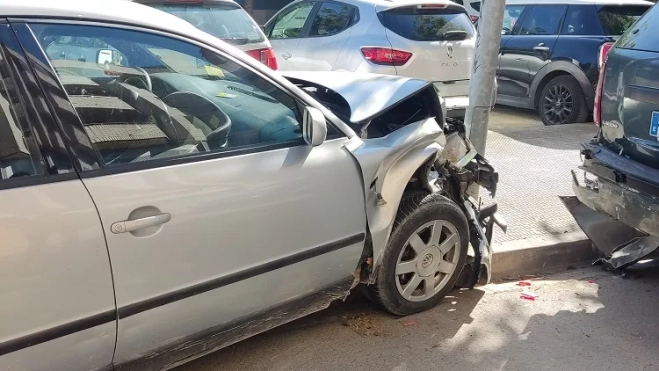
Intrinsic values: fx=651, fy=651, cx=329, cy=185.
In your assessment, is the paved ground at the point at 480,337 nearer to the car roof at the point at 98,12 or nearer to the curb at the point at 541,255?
the curb at the point at 541,255

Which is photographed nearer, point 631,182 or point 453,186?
point 631,182

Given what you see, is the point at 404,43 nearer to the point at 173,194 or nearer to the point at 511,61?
the point at 511,61

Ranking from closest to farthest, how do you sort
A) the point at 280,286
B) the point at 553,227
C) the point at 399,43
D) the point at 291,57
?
1. the point at 280,286
2. the point at 553,227
3. the point at 399,43
4. the point at 291,57

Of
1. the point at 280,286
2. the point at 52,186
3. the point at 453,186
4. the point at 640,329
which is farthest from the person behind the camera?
the point at 453,186

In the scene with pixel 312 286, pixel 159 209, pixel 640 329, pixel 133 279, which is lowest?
pixel 640 329

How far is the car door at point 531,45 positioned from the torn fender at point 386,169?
6108 mm

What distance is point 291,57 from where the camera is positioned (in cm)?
841

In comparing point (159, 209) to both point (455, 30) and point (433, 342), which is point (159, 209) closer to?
point (433, 342)

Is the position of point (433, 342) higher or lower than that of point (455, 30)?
lower

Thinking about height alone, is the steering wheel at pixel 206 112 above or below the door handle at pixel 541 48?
above

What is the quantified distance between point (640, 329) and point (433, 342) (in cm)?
128

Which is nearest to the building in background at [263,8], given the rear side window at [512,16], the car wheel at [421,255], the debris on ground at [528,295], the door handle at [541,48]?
the rear side window at [512,16]

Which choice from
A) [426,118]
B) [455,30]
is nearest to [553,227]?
[426,118]

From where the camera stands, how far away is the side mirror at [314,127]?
3.03m
